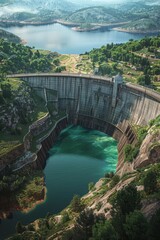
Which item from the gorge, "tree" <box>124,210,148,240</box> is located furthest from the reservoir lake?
"tree" <box>124,210,148,240</box>

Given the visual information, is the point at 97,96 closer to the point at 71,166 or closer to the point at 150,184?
the point at 71,166

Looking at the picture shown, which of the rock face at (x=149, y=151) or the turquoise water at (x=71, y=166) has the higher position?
the rock face at (x=149, y=151)

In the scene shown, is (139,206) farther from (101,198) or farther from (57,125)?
(57,125)

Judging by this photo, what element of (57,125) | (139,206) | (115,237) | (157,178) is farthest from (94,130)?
(115,237)

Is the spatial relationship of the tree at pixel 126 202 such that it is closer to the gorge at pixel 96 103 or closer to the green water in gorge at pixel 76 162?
the green water in gorge at pixel 76 162

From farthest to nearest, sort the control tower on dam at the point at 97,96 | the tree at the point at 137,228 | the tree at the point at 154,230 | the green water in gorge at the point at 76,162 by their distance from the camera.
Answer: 1. the control tower on dam at the point at 97,96
2. the green water in gorge at the point at 76,162
3. the tree at the point at 137,228
4. the tree at the point at 154,230

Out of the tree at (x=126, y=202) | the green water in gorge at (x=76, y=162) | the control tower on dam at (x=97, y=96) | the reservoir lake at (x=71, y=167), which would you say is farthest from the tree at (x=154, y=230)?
the control tower on dam at (x=97, y=96)

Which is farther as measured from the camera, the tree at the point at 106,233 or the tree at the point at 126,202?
the tree at the point at 126,202
